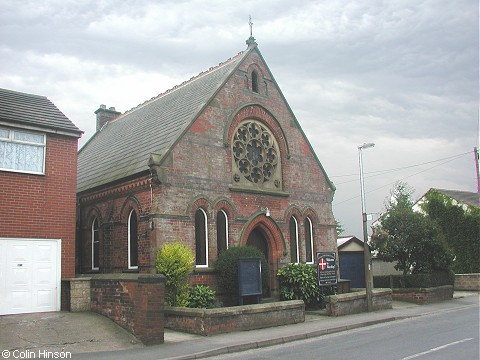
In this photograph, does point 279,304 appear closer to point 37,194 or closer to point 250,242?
point 250,242

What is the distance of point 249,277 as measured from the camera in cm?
1817

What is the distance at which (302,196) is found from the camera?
24016mm

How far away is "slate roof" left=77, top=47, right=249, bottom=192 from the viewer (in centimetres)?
2028

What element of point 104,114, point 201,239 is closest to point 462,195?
point 104,114

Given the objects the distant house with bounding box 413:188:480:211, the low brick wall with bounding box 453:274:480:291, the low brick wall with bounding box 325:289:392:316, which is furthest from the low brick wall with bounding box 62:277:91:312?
the distant house with bounding box 413:188:480:211

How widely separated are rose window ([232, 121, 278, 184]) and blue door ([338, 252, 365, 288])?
26.3 ft

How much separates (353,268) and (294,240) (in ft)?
20.1

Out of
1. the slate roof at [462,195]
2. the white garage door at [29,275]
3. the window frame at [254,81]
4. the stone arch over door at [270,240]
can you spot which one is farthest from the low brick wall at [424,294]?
the slate roof at [462,195]

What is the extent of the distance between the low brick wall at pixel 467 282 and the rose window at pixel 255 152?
54.4 ft

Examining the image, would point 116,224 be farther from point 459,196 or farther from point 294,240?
point 459,196

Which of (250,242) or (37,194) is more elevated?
(37,194)

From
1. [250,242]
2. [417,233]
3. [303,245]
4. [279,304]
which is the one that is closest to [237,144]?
[250,242]

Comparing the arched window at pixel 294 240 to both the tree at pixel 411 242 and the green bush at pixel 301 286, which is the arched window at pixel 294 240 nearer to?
the green bush at pixel 301 286

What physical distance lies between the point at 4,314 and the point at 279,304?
26.8ft
